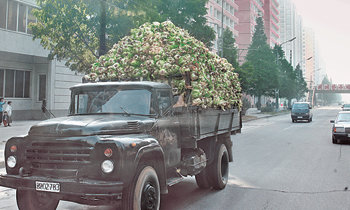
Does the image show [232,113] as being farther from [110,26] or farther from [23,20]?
[23,20]

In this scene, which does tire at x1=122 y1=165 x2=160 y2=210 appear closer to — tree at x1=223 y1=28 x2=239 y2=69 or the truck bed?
the truck bed

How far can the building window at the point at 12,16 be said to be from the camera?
25.0 metres

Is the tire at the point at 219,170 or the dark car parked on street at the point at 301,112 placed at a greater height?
the dark car parked on street at the point at 301,112

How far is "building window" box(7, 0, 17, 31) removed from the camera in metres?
25.0

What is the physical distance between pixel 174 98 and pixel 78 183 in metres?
2.35

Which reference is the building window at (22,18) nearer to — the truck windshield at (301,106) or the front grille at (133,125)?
the front grille at (133,125)

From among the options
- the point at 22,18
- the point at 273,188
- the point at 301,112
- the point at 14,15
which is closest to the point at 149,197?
the point at 273,188

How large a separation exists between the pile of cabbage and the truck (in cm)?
53

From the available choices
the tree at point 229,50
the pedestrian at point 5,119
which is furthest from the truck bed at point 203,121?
the tree at point 229,50

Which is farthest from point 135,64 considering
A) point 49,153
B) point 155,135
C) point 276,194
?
point 276,194

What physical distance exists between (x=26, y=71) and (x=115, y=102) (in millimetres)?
25154

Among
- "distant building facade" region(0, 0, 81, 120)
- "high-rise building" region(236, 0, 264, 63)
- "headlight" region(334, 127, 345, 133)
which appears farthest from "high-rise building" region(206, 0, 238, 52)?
"headlight" region(334, 127, 345, 133)

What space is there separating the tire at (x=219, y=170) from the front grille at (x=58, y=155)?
345 centimetres

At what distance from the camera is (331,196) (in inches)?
265
